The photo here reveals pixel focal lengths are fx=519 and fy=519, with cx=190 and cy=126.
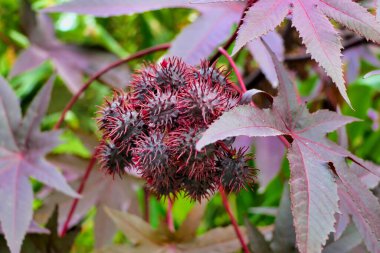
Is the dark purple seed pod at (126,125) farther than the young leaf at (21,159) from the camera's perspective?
No

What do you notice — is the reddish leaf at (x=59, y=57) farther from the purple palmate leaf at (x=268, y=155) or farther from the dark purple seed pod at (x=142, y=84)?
the dark purple seed pod at (x=142, y=84)

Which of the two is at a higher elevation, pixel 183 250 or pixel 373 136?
pixel 183 250

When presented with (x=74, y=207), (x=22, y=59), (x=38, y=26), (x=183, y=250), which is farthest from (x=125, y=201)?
(x=38, y=26)

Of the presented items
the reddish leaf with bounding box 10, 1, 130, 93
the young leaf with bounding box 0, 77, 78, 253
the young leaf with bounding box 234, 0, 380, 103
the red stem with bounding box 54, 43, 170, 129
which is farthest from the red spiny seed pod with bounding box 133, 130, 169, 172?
the reddish leaf with bounding box 10, 1, 130, 93

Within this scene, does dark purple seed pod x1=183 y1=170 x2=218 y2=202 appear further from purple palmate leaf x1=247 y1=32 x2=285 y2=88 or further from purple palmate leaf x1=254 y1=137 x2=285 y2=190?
purple palmate leaf x1=254 y1=137 x2=285 y2=190

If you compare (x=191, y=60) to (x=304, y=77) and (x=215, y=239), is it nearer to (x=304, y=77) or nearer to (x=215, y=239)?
(x=215, y=239)

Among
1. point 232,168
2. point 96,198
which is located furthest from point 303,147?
point 96,198

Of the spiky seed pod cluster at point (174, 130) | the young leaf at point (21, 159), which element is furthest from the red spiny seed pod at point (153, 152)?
the young leaf at point (21, 159)

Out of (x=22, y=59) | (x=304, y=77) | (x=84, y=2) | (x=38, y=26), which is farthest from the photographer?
(x=304, y=77)

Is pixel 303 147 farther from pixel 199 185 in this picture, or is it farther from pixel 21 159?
pixel 21 159
